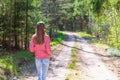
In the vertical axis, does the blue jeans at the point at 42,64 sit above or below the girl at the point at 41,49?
below

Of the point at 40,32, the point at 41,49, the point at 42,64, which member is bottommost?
the point at 42,64

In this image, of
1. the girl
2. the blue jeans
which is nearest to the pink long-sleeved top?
the girl

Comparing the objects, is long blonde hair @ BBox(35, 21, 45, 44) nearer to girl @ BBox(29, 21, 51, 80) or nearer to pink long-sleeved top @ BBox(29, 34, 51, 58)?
girl @ BBox(29, 21, 51, 80)

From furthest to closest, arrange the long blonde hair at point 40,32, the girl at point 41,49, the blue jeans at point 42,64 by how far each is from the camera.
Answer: the blue jeans at point 42,64 < the girl at point 41,49 < the long blonde hair at point 40,32

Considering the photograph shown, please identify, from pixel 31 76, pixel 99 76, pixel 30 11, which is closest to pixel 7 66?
pixel 31 76

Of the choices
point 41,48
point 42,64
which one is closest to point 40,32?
point 41,48

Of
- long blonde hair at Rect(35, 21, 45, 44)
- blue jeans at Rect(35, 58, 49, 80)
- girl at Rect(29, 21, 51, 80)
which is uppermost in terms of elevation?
long blonde hair at Rect(35, 21, 45, 44)

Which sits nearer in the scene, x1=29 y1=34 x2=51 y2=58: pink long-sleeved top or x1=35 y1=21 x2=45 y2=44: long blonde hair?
x1=35 y1=21 x2=45 y2=44: long blonde hair

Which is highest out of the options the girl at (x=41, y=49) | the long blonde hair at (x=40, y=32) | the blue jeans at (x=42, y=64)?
the long blonde hair at (x=40, y=32)

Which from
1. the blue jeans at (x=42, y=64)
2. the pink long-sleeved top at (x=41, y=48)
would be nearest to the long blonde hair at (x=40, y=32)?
the pink long-sleeved top at (x=41, y=48)

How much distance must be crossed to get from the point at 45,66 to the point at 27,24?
20532 mm

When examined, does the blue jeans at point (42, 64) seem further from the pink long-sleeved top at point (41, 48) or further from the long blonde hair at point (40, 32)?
the long blonde hair at point (40, 32)

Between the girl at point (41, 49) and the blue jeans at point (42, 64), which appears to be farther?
the blue jeans at point (42, 64)

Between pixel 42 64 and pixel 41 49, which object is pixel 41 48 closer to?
pixel 41 49
